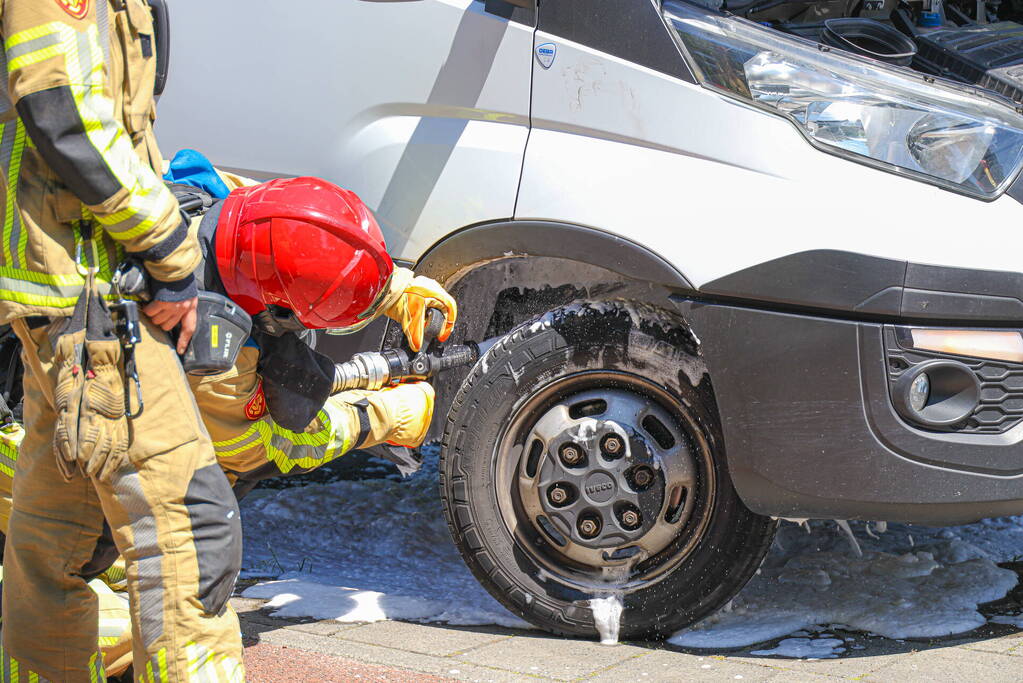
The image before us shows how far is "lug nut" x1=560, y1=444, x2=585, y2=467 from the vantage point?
3184 mm

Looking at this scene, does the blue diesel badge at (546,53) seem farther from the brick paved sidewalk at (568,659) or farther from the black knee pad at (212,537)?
the brick paved sidewalk at (568,659)

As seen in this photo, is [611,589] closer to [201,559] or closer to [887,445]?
[887,445]

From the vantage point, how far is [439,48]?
3.21 m

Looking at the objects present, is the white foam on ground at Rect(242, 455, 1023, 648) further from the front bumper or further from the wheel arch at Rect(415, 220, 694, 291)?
the wheel arch at Rect(415, 220, 694, 291)

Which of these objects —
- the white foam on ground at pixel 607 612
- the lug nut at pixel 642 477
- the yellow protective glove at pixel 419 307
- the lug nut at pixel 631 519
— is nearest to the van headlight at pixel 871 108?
the yellow protective glove at pixel 419 307

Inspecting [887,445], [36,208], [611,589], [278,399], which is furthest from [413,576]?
[36,208]

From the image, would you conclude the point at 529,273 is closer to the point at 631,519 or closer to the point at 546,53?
the point at 546,53

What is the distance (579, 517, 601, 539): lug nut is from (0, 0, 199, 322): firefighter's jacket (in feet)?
4.40

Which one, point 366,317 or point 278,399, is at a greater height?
point 366,317

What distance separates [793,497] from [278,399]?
1265 millimetres

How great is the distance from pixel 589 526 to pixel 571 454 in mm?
199

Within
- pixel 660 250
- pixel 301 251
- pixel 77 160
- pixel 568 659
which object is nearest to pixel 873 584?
pixel 568 659

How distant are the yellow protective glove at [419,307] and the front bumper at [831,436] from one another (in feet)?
1.92

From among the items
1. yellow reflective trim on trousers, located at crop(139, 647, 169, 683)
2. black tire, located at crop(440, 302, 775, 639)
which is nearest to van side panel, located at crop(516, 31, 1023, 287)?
black tire, located at crop(440, 302, 775, 639)
